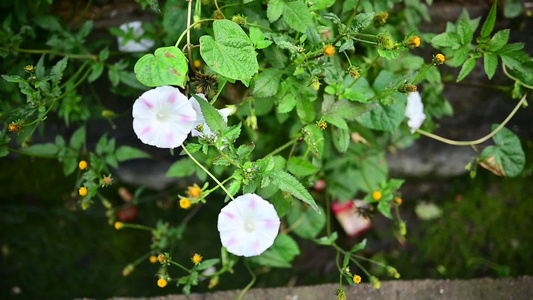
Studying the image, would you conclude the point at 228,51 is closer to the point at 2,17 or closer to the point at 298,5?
the point at 298,5

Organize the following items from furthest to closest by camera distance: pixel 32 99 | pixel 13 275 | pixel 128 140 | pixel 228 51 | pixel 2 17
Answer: pixel 13 275, pixel 128 140, pixel 2 17, pixel 32 99, pixel 228 51

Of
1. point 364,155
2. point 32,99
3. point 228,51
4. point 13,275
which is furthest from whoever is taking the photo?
point 13,275

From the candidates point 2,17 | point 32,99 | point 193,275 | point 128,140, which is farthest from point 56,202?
point 193,275

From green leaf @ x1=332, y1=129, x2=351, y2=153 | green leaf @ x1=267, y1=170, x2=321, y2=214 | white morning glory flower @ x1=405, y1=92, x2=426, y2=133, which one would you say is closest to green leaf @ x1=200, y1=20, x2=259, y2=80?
green leaf @ x1=267, y1=170, x2=321, y2=214

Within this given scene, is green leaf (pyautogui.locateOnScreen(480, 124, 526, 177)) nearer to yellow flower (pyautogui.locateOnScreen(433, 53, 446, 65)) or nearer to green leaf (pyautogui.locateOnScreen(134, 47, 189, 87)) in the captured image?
yellow flower (pyautogui.locateOnScreen(433, 53, 446, 65))

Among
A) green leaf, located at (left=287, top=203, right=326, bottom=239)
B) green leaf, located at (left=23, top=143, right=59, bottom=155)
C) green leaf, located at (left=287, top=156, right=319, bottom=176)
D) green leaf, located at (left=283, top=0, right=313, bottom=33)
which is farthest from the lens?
green leaf, located at (left=287, top=203, right=326, bottom=239)

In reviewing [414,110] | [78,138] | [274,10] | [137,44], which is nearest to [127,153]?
[78,138]
